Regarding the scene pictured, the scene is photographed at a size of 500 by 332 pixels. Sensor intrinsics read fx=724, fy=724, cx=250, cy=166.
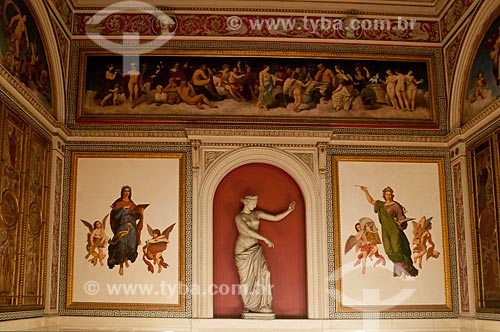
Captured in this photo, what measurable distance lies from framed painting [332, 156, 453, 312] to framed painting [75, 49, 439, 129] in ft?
3.39

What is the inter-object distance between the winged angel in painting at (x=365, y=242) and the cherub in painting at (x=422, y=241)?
0.72 metres

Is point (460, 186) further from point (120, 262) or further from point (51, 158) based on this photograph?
point (51, 158)

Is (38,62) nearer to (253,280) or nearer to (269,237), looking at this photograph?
(269,237)

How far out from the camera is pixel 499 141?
508 inches

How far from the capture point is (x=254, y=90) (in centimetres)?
1527

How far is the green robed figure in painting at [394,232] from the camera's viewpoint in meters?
14.6

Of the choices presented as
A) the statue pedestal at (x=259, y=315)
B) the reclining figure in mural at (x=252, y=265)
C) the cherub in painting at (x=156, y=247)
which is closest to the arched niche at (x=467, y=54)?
the reclining figure in mural at (x=252, y=265)

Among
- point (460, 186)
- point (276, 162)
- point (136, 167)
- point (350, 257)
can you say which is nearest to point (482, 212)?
point (460, 186)

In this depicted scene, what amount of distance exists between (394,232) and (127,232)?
5.39 meters

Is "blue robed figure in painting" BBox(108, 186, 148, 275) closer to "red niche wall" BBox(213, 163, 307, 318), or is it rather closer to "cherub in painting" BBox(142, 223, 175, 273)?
"cherub in painting" BBox(142, 223, 175, 273)

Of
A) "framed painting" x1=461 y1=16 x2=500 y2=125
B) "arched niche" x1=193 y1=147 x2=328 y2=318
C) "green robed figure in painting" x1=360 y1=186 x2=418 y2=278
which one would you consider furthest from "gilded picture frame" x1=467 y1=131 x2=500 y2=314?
"arched niche" x1=193 y1=147 x2=328 y2=318

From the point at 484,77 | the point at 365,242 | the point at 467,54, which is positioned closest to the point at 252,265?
the point at 365,242

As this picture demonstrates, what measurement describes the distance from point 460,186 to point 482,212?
1019 millimetres

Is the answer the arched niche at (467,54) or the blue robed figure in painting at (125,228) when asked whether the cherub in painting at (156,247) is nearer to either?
the blue robed figure in painting at (125,228)
